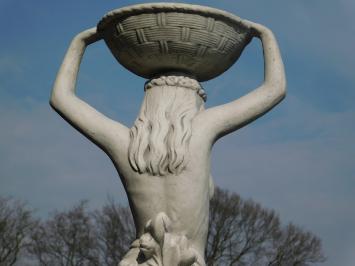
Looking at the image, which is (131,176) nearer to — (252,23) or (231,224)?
(252,23)

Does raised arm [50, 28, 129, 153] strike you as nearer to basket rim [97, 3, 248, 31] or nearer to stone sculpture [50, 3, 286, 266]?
stone sculpture [50, 3, 286, 266]

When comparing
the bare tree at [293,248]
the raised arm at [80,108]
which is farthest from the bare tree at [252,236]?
the raised arm at [80,108]

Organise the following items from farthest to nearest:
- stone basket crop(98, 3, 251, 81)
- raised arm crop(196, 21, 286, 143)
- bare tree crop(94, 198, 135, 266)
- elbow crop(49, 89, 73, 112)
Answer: bare tree crop(94, 198, 135, 266) < elbow crop(49, 89, 73, 112) < raised arm crop(196, 21, 286, 143) < stone basket crop(98, 3, 251, 81)

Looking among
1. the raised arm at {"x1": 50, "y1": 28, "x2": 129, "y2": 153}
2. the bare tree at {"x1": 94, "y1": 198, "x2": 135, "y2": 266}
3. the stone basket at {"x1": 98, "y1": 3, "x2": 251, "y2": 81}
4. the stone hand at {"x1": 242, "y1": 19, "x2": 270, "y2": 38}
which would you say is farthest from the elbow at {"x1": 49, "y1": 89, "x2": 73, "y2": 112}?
the bare tree at {"x1": 94, "y1": 198, "x2": 135, "y2": 266}

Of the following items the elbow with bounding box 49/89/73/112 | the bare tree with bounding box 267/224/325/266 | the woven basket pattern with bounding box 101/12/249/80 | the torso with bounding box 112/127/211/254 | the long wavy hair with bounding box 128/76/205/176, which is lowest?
the torso with bounding box 112/127/211/254

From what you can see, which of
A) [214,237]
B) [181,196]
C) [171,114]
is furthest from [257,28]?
[214,237]

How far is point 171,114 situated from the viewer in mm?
6215

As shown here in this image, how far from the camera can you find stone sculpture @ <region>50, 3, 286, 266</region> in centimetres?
592

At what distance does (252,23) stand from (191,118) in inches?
43.4

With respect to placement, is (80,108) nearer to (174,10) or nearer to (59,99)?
(59,99)

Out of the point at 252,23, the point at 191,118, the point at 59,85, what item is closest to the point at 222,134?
the point at 191,118

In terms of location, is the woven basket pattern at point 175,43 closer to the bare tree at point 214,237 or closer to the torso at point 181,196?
the torso at point 181,196

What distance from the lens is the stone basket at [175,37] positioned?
6.09 metres

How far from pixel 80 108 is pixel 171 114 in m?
0.86
